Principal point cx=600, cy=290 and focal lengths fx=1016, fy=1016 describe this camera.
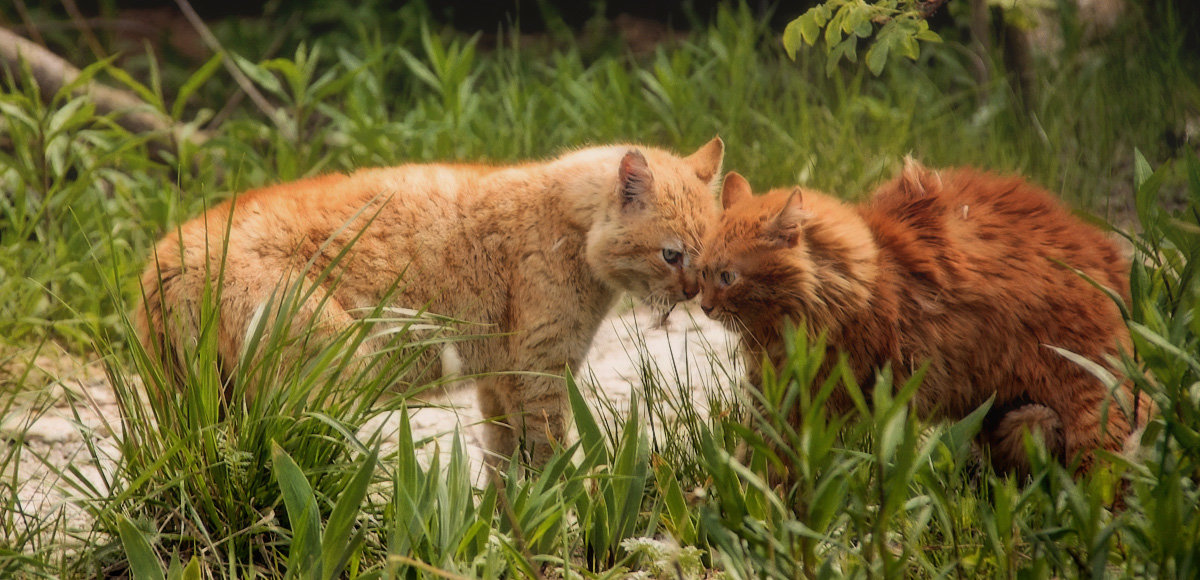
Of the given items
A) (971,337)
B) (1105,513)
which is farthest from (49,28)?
(1105,513)

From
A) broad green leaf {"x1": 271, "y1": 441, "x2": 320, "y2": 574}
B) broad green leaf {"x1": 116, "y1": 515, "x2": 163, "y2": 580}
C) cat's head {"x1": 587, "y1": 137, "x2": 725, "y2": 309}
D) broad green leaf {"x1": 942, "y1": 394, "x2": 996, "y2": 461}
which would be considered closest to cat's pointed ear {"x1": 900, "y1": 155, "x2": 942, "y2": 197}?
cat's head {"x1": 587, "y1": 137, "x2": 725, "y2": 309}

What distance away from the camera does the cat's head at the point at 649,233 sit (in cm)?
335

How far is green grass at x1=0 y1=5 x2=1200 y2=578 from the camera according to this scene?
1974 mm

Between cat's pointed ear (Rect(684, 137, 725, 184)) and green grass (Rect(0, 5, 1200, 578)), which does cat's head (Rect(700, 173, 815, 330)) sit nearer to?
green grass (Rect(0, 5, 1200, 578))

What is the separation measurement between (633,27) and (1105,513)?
19.0ft

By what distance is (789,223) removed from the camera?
107 inches

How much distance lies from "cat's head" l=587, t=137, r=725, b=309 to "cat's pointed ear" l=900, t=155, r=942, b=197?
65cm

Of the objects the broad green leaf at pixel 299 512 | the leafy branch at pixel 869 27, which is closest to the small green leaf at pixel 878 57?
the leafy branch at pixel 869 27

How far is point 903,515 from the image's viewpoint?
2383 mm

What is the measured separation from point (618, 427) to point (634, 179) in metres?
0.82

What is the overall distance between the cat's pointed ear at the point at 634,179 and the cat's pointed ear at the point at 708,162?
0.30 meters

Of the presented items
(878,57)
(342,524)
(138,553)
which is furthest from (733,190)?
(138,553)

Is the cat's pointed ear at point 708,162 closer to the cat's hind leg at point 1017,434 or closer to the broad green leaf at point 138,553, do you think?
the cat's hind leg at point 1017,434

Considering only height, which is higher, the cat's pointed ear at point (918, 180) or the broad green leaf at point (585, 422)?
the cat's pointed ear at point (918, 180)
